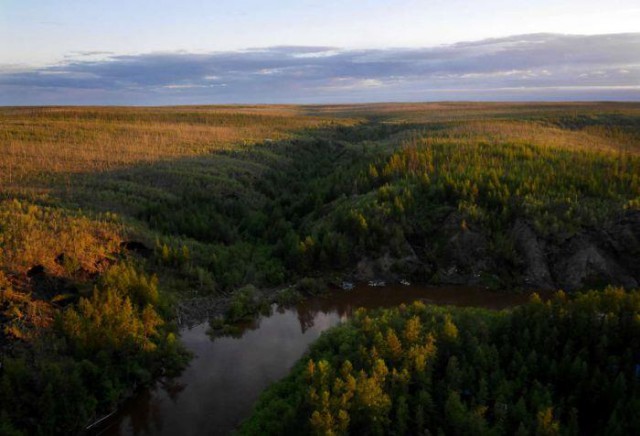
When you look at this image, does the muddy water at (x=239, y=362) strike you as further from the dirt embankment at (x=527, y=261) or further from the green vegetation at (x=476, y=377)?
the green vegetation at (x=476, y=377)

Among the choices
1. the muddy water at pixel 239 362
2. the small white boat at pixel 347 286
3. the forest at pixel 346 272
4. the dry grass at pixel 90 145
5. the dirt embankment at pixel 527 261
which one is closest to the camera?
the forest at pixel 346 272

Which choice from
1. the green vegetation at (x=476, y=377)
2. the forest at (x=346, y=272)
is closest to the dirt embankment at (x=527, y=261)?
the forest at (x=346, y=272)

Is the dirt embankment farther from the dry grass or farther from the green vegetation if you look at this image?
the dry grass

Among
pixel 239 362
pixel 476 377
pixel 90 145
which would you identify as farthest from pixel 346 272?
pixel 90 145

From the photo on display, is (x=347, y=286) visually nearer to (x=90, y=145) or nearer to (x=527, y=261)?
(x=527, y=261)

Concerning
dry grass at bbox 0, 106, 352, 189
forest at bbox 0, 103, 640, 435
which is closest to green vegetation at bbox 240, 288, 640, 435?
forest at bbox 0, 103, 640, 435

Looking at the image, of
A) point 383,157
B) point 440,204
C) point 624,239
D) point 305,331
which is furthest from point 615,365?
point 383,157
